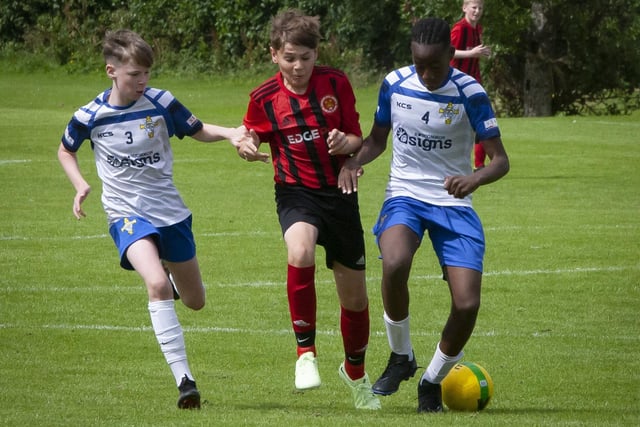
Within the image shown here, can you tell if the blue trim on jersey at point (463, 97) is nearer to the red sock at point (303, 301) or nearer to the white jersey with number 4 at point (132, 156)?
the red sock at point (303, 301)

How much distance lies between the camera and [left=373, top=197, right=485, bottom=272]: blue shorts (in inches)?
269

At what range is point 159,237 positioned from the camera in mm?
7145

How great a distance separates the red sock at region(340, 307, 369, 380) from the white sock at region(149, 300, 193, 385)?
3.18ft

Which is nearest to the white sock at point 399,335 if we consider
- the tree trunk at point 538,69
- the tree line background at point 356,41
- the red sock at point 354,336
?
the red sock at point 354,336

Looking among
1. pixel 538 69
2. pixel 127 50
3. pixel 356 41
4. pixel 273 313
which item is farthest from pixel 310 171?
pixel 356 41

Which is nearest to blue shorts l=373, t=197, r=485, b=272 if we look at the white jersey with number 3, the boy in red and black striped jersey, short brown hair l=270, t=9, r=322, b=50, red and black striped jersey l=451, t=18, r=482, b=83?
the white jersey with number 3

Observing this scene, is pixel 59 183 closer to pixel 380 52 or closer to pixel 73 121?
pixel 73 121

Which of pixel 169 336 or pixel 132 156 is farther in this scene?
pixel 132 156

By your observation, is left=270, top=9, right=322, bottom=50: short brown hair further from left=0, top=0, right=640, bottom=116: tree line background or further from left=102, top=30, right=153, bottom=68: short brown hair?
left=0, top=0, right=640, bottom=116: tree line background

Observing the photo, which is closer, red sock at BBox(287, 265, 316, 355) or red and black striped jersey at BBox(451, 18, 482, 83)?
red sock at BBox(287, 265, 316, 355)

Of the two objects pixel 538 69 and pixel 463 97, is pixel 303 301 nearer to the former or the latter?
pixel 463 97

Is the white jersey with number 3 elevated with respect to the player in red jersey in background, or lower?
elevated

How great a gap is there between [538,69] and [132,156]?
24572mm

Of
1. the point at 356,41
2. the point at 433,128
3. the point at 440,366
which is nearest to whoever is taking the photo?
the point at 440,366
